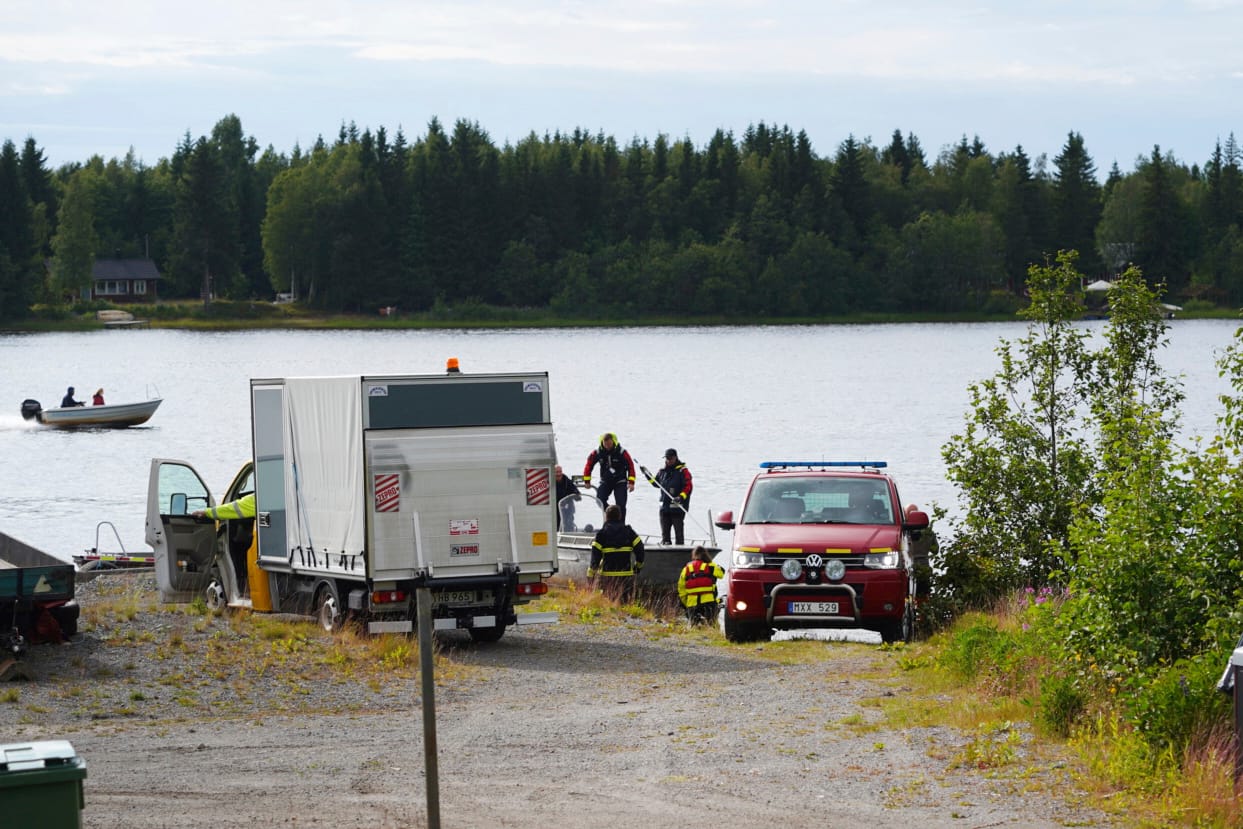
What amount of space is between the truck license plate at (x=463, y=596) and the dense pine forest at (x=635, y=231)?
115 metres

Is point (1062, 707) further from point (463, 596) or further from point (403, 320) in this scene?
point (403, 320)

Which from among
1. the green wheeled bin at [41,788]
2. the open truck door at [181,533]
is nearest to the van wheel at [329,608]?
the open truck door at [181,533]

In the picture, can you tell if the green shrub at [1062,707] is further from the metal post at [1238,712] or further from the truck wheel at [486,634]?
the truck wheel at [486,634]

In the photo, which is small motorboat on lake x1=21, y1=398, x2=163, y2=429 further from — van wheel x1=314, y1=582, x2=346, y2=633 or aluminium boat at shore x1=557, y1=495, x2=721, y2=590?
van wheel x1=314, y1=582, x2=346, y2=633

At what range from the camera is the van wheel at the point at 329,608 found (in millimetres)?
16266

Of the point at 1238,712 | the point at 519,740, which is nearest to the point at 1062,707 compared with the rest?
the point at 1238,712

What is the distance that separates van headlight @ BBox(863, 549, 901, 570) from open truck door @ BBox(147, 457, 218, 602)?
24.8 feet

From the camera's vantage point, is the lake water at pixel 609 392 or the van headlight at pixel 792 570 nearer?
the van headlight at pixel 792 570

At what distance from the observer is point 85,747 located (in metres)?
11.0

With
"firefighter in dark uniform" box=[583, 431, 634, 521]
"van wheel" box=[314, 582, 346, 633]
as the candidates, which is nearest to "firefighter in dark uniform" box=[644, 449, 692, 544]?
"firefighter in dark uniform" box=[583, 431, 634, 521]

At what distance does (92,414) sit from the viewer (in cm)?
6512

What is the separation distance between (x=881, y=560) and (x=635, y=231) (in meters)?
128

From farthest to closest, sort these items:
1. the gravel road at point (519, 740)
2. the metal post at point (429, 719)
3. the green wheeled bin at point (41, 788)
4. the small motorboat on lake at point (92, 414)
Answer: the small motorboat on lake at point (92, 414), the gravel road at point (519, 740), the metal post at point (429, 719), the green wheeled bin at point (41, 788)

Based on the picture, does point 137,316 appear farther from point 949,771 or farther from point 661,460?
point 949,771
